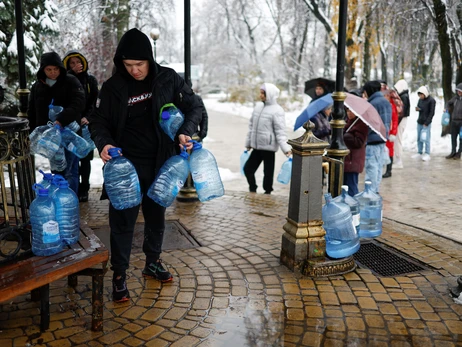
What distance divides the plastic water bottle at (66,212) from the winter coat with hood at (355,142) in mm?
4127

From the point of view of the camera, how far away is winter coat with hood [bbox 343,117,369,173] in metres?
6.68

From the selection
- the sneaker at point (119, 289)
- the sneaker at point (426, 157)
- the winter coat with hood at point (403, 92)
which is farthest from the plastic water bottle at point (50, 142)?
the sneaker at point (426, 157)

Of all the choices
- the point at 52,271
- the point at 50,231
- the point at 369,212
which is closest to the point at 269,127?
the point at 369,212

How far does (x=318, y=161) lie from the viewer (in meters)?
4.56

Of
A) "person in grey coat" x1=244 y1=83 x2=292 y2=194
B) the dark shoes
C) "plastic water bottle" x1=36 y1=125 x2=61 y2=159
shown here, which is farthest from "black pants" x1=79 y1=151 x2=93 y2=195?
"person in grey coat" x1=244 y1=83 x2=292 y2=194

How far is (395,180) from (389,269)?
19.1 ft

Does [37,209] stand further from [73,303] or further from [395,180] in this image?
[395,180]

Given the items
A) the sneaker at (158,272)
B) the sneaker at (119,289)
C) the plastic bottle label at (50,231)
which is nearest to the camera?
the plastic bottle label at (50,231)

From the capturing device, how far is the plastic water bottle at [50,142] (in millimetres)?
5928

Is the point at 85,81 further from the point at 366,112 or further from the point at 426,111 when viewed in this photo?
the point at 426,111

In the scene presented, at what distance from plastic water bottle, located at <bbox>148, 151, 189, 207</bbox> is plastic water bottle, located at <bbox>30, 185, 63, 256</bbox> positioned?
0.79m

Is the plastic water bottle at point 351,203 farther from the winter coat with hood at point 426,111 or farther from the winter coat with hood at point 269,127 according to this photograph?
the winter coat with hood at point 426,111

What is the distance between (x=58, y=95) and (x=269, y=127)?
125 inches

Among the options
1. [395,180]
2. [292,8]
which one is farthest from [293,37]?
[395,180]
